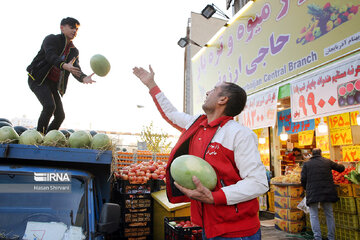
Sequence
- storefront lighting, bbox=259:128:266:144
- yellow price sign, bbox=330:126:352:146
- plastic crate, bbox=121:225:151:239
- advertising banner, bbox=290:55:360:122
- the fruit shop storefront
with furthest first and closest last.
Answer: storefront lighting, bbox=259:128:266:144
yellow price sign, bbox=330:126:352:146
plastic crate, bbox=121:225:151:239
the fruit shop storefront
advertising banner, bbox=290:55:360:122

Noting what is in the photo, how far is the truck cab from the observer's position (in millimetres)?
2193

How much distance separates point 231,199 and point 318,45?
453 cm

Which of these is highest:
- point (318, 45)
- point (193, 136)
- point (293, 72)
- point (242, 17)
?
point (242, 17)

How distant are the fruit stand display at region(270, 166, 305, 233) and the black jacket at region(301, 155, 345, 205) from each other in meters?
0.89

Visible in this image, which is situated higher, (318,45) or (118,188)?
(318,45)

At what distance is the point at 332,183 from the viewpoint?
6.02 meters

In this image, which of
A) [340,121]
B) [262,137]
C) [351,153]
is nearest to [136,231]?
[351,153]

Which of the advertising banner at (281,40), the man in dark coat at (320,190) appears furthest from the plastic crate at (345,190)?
the advertising banner at (281,40)

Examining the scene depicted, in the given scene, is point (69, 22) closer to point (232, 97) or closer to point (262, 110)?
point (232, 97)

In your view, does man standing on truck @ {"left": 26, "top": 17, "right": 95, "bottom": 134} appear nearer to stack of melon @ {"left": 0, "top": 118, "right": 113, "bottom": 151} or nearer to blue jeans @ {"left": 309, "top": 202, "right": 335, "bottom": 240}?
stack of melon @ {"left": 0, "top": 118, "right": 113, "bottom": 151}

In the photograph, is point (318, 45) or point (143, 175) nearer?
point (318, 45)

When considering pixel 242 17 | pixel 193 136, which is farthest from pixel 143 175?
pixel 242 17

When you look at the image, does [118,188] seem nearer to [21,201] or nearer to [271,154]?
[21,201]

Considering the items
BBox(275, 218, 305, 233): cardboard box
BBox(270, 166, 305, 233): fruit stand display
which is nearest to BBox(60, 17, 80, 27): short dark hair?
BBox(270, 166, 305, 233): fruit stand display
